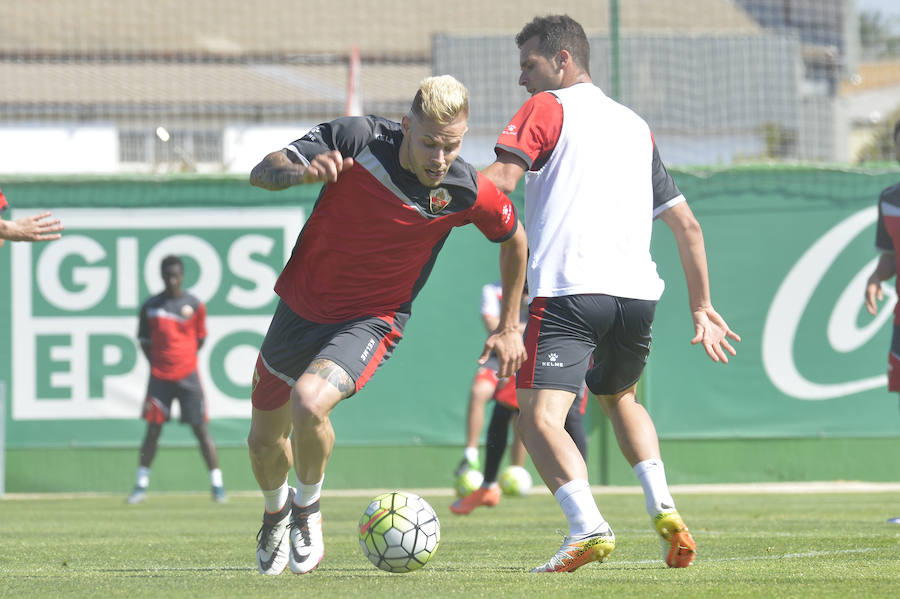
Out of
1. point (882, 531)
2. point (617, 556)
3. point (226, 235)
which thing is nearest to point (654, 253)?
point (226, 235)

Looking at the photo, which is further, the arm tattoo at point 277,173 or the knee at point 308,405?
the knee at point 308,405

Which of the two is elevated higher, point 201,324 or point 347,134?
point 347,134

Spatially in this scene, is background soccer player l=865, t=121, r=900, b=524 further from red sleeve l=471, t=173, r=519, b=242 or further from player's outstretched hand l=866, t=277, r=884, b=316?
red sleeve l=471, t=173, r=519, b=242

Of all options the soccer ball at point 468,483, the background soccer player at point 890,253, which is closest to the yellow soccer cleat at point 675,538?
the background soccer player at point 890,253

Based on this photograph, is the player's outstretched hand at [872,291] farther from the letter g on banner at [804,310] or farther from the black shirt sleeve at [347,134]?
the black shirt sleeve at [347,134]

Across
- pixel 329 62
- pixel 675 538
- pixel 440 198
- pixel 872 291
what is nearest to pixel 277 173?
pixel 440 198

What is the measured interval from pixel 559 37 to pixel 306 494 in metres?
2.26

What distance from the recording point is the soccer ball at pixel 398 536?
18.4ft

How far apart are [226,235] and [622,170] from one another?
8356mm

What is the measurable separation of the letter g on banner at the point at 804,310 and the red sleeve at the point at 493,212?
8.16m

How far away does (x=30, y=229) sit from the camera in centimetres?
611

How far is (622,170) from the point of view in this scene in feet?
18.7

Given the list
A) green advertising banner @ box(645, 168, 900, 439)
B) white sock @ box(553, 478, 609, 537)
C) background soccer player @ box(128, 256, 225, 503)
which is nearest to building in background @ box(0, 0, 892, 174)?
green advertising banner @ box(645, 168, 900, 439)

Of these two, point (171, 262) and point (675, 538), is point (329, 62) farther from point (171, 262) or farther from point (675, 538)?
point (675, 538)
